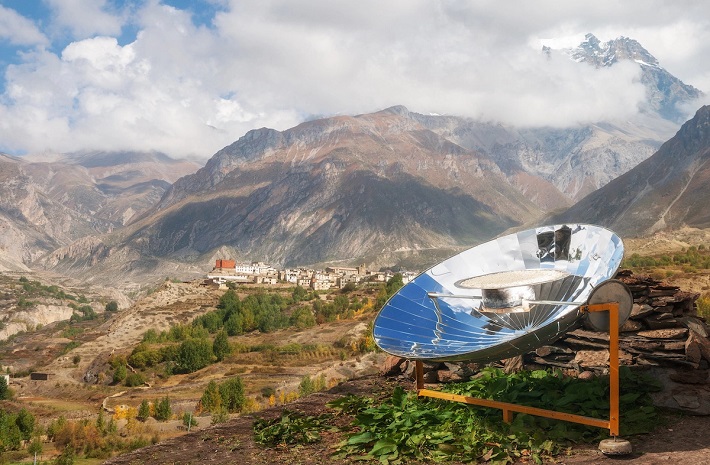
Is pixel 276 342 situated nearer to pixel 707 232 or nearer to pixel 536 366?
pixel 536 366

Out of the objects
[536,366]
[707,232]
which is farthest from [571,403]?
[707,232]

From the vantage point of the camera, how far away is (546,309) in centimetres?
1427

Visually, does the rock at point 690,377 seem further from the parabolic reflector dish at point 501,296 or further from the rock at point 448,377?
the rock at point 448,377

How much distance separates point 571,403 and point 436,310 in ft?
14.6

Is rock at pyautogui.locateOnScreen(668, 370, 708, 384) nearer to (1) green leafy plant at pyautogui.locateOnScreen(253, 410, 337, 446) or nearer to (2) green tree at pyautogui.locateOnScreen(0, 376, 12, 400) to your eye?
(1) green leafy plant at pyautogui.locateOnScreen(253, 410, 337, 446)

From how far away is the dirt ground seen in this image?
11.7 metres

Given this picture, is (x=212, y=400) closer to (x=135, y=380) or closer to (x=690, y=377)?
(x=135, y=380)

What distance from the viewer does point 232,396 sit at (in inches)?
2128

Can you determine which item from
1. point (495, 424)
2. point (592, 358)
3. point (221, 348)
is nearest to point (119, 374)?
point (221, 348)

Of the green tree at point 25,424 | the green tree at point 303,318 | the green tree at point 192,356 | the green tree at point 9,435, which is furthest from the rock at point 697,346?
the green tree at point 303,318

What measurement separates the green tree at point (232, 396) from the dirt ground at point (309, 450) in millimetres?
38175

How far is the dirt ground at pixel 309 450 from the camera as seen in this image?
11719 mm

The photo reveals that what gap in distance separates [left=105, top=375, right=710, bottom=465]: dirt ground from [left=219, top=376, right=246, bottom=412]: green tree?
38175 mm

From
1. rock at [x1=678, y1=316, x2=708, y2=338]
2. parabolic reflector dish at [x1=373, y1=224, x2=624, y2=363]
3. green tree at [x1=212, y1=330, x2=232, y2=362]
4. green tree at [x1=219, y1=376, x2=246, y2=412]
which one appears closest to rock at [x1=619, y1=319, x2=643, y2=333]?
rock at [x1=678, y1=316, x2=708, y2=338]
